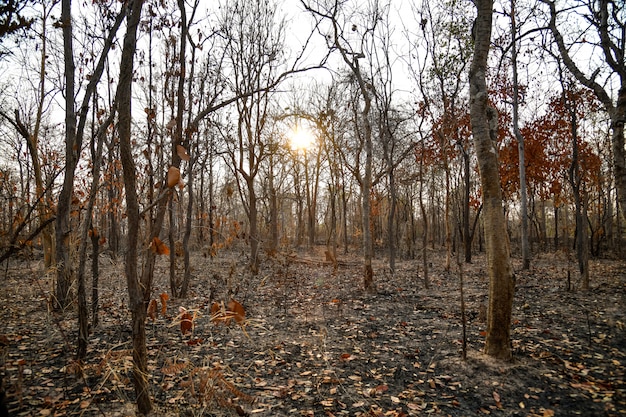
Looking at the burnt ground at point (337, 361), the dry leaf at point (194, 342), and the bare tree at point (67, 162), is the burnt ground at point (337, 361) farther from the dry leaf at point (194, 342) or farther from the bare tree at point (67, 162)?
the bare tree at point (67, 162)

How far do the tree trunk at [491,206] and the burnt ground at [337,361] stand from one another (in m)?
0.38

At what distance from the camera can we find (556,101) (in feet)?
43.6

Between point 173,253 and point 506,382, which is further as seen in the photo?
point 173,253

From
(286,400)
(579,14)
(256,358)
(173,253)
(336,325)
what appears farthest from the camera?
(173,253)

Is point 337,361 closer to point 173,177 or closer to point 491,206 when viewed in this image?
point 491,206

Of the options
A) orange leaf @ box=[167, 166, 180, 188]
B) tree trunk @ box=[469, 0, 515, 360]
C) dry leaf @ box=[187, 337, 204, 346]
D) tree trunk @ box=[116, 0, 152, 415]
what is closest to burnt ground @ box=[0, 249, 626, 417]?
dry leaf @ box=[187, 337, 204, 346]

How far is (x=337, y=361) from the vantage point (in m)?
4.48

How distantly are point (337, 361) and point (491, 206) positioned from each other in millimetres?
2879

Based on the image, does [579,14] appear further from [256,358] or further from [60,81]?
[60,81]

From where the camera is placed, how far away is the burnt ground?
127 inches

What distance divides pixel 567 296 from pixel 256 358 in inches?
280

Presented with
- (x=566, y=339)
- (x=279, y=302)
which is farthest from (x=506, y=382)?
(x=279, y=302)

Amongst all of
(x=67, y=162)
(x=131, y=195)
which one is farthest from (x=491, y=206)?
(x=67, y=162)

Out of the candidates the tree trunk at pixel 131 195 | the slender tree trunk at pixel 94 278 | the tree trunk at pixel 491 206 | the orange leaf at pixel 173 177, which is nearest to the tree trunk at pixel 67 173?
the slender tree trunk at pixel 94 278
